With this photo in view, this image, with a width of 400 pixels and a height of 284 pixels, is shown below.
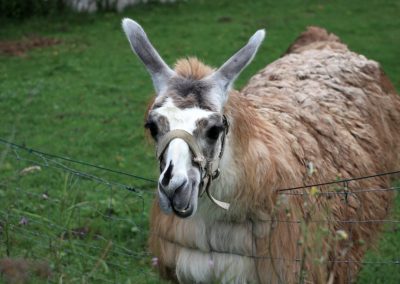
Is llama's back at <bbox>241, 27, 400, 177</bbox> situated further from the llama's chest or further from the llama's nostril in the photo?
the llama's nostril

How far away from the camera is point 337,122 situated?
5.36 m

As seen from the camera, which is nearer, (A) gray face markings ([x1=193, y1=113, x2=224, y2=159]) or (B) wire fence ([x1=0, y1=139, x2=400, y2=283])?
(A) gray face markings ([x1=193, y1=113, x2=224, y2=159])

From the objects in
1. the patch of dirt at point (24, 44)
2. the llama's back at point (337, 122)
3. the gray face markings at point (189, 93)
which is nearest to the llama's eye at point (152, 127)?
the gray face markings at point (189, 93)

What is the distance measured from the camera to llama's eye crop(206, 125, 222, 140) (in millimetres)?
4008

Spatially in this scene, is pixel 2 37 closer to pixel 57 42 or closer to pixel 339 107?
pixel 57 42

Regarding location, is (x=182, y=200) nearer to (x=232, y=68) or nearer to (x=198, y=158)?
(x=198, y=158)

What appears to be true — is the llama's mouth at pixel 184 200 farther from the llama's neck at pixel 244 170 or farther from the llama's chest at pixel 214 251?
the llama's chest at pixel 214 251

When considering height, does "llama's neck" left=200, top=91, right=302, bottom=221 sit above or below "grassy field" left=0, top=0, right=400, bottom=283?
above

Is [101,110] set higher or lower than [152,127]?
lower

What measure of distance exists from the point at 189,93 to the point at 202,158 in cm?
40

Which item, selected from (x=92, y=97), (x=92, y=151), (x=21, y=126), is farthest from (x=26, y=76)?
(x=92, y=151)

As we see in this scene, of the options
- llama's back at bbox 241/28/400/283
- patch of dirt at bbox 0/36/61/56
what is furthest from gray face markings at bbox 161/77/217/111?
patch of dirt at bbox 0/36/61/56

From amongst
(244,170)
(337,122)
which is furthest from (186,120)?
(337,122)

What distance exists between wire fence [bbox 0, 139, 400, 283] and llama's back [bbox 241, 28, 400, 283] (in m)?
0.07
